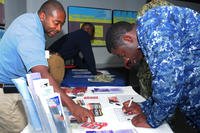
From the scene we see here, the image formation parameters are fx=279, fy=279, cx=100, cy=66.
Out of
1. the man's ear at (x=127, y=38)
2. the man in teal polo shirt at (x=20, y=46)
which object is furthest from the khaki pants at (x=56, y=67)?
the man's ear at (x=127, y=38)

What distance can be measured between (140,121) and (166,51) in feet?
1.34

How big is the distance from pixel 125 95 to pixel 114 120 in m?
0.48

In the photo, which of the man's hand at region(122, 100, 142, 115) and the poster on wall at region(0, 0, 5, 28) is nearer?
the man's hand at region(122, 100, 142, 115)

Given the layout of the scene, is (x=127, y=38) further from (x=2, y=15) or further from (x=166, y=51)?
(x=2, y=15)

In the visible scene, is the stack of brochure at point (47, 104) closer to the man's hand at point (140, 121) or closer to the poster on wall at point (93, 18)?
the man's hand at point (140, 121)

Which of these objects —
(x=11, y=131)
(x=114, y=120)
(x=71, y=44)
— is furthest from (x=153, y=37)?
(x=71, y=44)

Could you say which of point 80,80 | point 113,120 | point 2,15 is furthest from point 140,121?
point 2,15

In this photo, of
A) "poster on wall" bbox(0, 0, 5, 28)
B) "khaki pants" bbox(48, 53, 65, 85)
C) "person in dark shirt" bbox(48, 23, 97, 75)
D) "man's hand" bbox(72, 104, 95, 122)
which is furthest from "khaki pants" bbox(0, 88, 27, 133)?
"person in dark shirt" bbox(48, 23, 97, 75)

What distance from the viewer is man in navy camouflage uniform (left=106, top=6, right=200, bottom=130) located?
3.78 ft

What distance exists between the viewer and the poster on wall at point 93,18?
→ 4.20m

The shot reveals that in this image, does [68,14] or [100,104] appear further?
[68,14]

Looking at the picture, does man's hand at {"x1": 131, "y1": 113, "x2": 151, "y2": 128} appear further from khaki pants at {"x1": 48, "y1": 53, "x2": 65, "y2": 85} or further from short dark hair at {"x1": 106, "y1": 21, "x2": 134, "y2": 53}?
khaki pants at {"x1": 48, "y1": 53, "x2": 65, "y2": 85}

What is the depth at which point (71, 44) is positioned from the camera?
3379 mm

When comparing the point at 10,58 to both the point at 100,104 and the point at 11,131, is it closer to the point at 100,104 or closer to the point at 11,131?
the point at 11,131
